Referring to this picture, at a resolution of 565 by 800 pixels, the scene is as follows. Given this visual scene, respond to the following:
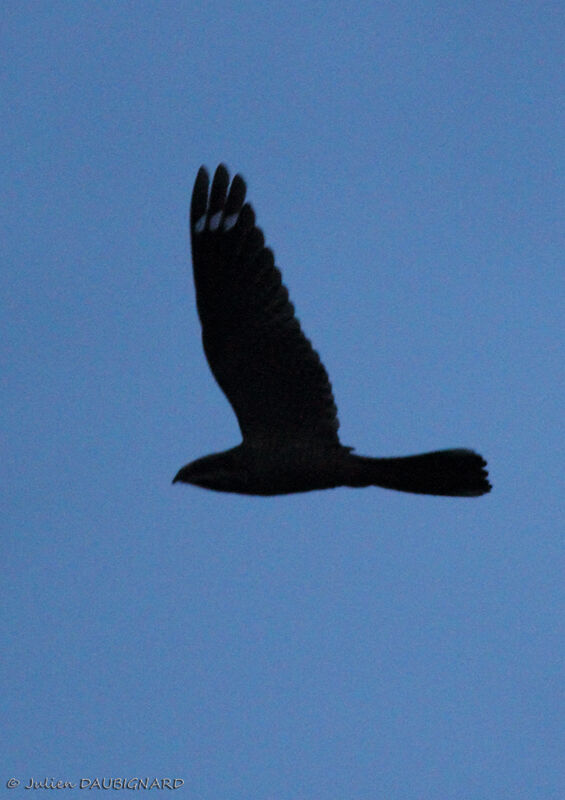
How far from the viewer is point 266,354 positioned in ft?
32.6

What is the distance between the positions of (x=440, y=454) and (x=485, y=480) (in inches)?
14.1

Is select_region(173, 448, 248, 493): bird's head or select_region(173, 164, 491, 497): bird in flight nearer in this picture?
select_region(173, 164, 491, 497): bird in flight

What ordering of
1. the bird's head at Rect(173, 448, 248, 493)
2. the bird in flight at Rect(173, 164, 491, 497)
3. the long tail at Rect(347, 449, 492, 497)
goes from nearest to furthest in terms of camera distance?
1. the long tail at Rect(347, 449, 492, 497)
2. the bird in flight at Rect(173, 164, 491, 497)
3. the bird's head at Rect(173, 448, 248, 493)

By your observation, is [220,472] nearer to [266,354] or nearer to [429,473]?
[266,354]

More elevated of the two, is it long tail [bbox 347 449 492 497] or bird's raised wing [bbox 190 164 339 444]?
bird's raised wing [bbox 190 164 339 444]

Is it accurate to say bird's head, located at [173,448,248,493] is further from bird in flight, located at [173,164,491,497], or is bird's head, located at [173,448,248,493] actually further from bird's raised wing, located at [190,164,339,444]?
bird's raised wing, located at [190,164,339,444]

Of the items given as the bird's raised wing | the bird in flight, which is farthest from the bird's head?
the bird's raised wing

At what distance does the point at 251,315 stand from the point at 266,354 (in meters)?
0.29

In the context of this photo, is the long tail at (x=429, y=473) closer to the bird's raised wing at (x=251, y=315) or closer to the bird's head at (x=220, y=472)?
the bird's raised wing at (x=251, y=315)

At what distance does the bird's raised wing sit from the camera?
32.5ft

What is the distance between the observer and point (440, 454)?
380 inches

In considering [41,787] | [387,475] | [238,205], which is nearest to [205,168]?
[238,205]

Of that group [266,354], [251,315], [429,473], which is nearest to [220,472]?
[266,354]

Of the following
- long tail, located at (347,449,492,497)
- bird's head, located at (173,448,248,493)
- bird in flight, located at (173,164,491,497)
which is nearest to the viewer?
long tail, located at (347,449,492,497)
